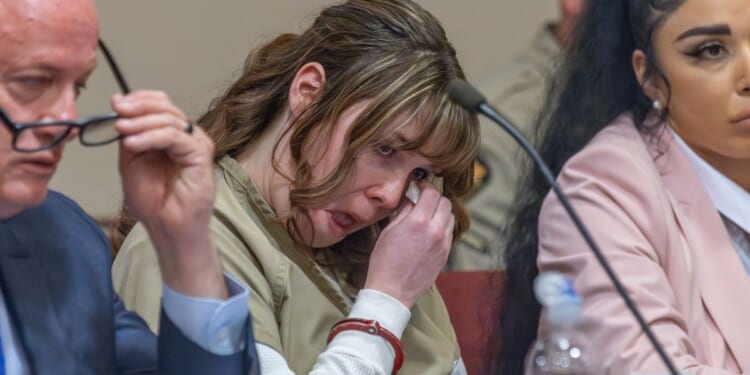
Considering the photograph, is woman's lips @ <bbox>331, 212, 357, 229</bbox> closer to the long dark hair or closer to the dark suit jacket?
the long dark hair

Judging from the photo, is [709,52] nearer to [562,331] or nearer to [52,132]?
[562,331]

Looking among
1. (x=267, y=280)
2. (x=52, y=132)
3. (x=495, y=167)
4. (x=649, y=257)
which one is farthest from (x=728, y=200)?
(x=495, y=167)

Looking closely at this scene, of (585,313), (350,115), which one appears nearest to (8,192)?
(350,115)

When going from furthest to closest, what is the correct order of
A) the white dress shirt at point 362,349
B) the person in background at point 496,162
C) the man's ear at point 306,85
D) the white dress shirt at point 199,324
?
the person in background at point 496,162, the man's ear at point 306,85, the white dress shirt at point 362,349, the white dress shirt at point 199,324

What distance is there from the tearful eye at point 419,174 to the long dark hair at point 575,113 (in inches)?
6.4

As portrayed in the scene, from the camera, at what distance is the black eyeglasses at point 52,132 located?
4.60 feet

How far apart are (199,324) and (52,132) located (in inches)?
10.7

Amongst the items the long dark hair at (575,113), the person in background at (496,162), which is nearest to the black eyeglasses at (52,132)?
the long dark hair at (575,113)

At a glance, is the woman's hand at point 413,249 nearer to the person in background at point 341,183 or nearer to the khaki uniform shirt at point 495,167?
the person in background at point 341,183

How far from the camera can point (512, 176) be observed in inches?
140

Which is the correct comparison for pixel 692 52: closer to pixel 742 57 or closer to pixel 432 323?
pixel 742 57

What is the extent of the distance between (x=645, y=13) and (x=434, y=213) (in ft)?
1.47

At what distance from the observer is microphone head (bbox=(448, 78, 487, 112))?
5.17ft

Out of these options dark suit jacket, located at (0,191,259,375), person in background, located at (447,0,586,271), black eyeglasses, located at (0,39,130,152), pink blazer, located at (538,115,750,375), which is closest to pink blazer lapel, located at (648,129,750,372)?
pink blazer, located at (538,115,750,375)
